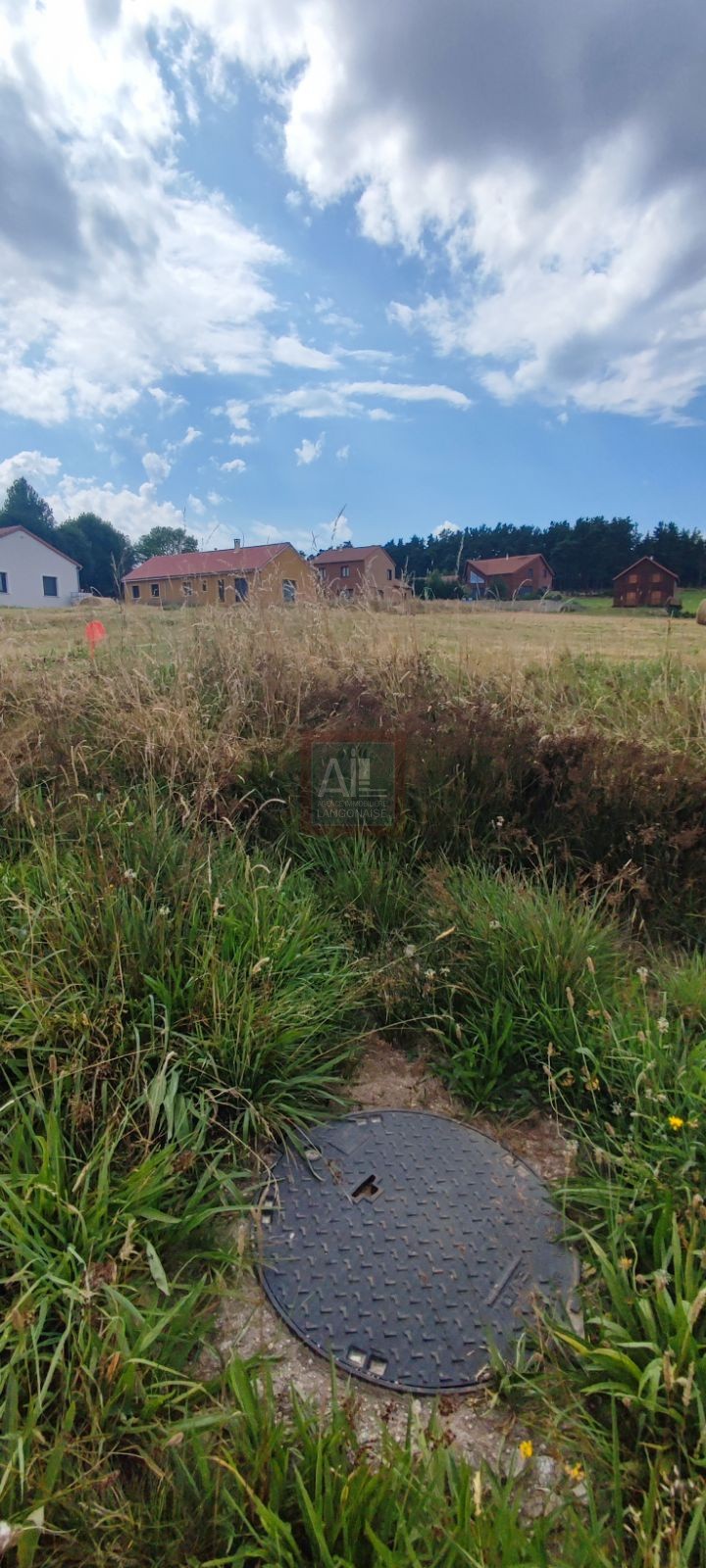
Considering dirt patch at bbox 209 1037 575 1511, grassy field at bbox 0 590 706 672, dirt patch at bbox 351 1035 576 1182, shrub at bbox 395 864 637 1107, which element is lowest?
dirt patch at bbox 209 1037 575 1511

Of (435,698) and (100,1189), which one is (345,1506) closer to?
(100,1189)

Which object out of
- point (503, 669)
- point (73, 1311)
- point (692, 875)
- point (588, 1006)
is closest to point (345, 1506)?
point (73, 1311)

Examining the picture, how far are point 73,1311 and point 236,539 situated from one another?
5.73 meters

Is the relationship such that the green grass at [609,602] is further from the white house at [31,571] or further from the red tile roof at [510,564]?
the white house at [31,571]

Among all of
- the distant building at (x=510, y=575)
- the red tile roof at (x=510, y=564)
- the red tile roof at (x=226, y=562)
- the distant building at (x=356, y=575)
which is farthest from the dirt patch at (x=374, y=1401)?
the red tile roof at (x=510, y=564)

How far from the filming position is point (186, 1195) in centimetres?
190

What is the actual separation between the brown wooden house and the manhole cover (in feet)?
35.3

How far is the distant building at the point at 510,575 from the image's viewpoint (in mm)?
7332

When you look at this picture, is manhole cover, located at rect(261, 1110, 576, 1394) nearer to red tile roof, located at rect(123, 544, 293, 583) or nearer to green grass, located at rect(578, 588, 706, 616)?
red tile roof, located at rect(123, 544, 293, 583)

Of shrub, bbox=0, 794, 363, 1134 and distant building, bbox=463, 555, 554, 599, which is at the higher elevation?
distant building, bbox=463, 555, 554, 599

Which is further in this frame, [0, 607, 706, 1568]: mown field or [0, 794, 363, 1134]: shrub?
[0, 794, 363, 1134]: shrub

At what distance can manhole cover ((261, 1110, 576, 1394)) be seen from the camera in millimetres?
1645

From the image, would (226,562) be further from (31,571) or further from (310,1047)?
(31,571)

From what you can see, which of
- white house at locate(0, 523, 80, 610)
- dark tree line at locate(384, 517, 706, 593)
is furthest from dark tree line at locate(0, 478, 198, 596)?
dark tree line at locate(384, 517, 706, 593)
